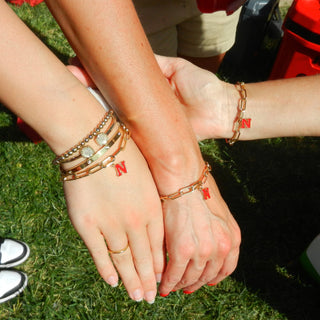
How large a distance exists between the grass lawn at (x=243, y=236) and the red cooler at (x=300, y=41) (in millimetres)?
639

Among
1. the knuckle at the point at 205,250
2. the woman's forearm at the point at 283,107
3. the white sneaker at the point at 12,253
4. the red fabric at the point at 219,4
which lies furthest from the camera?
the white sneaker at the point at 12,253

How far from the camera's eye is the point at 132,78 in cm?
130

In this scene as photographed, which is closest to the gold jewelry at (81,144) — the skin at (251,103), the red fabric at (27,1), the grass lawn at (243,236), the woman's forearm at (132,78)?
the woman's forearm at (132,78)

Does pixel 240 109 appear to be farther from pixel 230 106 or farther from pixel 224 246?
pixel 224 246

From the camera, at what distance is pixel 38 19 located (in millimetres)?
3910

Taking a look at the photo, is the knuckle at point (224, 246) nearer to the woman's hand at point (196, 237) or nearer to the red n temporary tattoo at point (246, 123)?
the woman's hand at point (196, 237)

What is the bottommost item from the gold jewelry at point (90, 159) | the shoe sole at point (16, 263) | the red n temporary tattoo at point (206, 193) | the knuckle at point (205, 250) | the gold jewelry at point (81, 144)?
the shoe sole at point (16, 263)

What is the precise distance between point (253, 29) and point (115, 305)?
2.77m

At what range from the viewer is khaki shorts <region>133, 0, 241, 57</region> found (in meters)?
2.13

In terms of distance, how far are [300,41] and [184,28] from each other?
34.1 inches

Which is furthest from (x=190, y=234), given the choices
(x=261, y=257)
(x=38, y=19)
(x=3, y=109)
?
(x=38, y=19)

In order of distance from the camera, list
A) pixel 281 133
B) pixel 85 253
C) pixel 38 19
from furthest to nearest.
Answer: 1. pixel 38 19
2. pixel 85 253
3. pixel 281 133

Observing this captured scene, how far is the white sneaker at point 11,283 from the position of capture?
218 centimetres

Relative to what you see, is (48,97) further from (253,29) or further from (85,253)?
(253,29)
